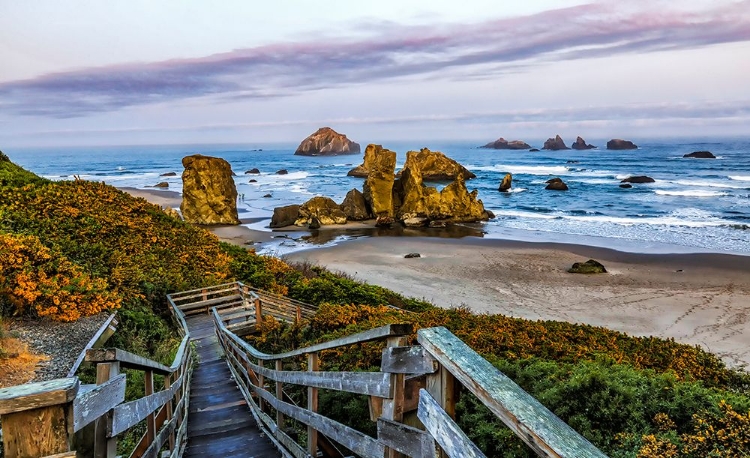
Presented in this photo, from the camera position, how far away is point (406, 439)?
7.83ft

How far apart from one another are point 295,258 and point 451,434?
30.8 m

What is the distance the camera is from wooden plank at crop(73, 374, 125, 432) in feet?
6.73

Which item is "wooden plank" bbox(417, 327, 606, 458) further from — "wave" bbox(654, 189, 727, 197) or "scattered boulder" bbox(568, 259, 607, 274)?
"wave" bbox(654, 189, 727, 197)

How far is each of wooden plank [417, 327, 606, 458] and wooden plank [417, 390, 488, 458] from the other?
18 centimetres

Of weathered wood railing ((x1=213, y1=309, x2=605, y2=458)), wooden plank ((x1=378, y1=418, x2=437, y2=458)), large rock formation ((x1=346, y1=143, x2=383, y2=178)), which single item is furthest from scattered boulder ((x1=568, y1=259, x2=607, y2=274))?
large rock formation ((x1=346, y1=143, x2=383, y2=178))

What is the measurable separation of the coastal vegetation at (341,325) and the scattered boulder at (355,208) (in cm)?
2385

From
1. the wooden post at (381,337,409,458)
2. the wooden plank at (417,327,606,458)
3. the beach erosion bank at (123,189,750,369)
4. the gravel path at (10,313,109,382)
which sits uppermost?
the wooden plank at (417,327,606,458)

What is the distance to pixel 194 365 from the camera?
41.3 ft

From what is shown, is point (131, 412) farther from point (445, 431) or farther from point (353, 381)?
point (445, 431)

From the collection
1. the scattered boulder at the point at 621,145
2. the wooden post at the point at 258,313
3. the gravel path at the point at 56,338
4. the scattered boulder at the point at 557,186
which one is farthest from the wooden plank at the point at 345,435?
the scattered boulder at the point at 621,145

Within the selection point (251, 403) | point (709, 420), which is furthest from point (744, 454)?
point (251, 403)

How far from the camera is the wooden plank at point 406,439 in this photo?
2.20m

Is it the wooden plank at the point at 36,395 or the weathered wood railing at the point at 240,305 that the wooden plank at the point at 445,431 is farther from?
the weathered wood railing at the point at 240,305

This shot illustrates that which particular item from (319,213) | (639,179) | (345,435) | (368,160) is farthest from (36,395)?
(368,160)
